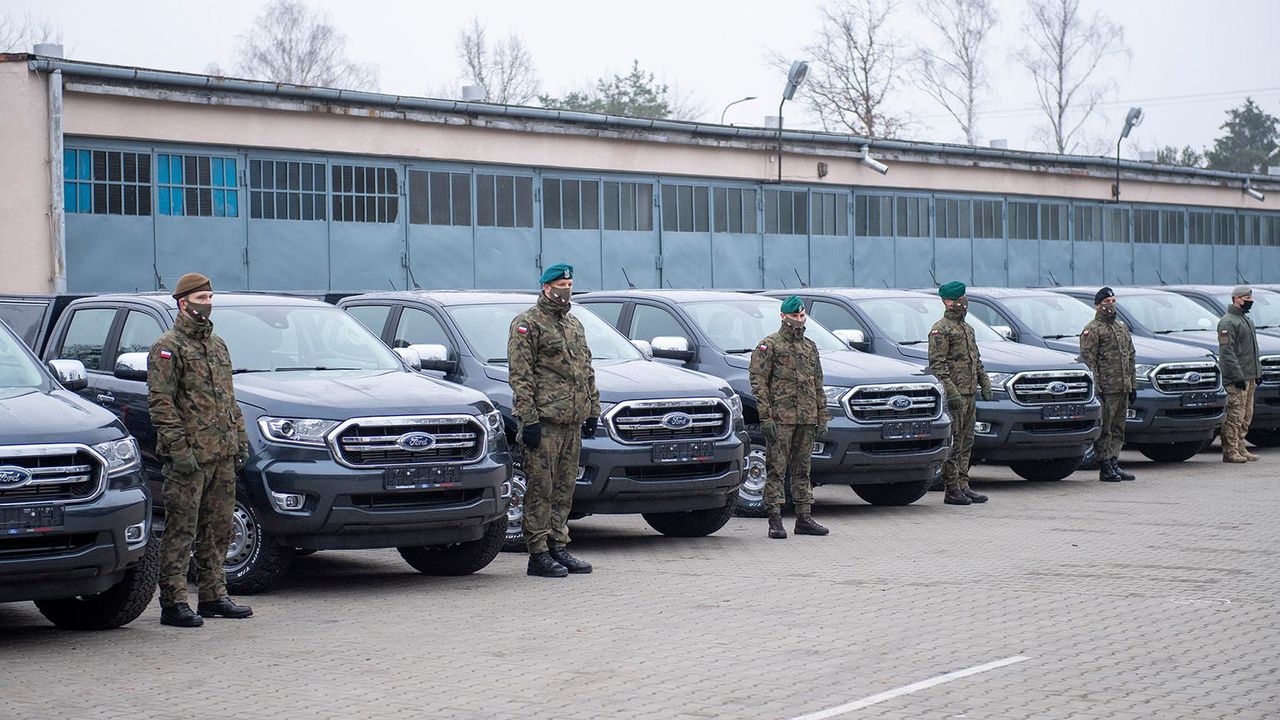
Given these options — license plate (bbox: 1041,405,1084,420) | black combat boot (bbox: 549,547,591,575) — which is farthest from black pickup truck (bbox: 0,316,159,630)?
license plate (bbox: 1041,405,1084,420)

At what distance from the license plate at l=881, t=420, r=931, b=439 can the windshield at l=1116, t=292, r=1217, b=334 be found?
7612 millimetres

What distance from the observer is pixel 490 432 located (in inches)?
424

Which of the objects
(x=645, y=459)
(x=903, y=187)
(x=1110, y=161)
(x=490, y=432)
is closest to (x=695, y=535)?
(x=645, y=459)

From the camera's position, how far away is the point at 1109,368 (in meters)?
17.5

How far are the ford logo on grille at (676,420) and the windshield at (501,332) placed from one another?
0.98 m

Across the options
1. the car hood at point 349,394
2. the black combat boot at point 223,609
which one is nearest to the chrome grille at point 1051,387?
the car hood at point 349,394

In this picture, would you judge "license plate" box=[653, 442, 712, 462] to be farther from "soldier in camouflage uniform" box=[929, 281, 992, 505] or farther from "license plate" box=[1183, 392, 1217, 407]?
"license plate" box=[1183, 392, 1217, 407]

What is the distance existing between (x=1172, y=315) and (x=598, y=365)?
36.2 feet

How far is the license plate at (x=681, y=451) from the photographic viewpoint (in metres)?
12.2

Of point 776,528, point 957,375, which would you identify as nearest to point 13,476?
point 776,528

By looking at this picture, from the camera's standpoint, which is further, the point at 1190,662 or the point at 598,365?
the point at 598,365

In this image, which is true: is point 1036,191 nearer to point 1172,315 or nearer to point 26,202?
point 1172,315

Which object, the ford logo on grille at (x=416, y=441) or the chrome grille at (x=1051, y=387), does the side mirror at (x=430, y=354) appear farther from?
the chrome grille at (x=1051, y=387)

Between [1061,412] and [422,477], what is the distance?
324 inches
